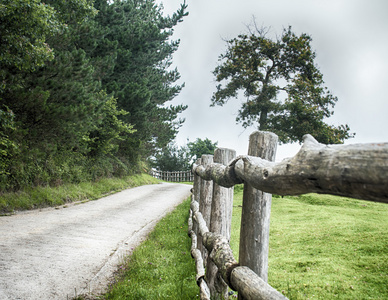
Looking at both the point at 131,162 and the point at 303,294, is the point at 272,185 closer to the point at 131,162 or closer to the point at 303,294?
the point at 303,294

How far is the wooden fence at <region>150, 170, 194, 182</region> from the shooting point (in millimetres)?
34406

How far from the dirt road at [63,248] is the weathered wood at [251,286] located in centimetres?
190

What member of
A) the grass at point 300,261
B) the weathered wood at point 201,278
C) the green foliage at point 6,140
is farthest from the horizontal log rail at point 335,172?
the green foliage at point 6,140

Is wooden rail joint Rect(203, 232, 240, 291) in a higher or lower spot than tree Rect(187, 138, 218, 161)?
lower

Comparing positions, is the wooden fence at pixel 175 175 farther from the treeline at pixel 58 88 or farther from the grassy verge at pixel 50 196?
the grassy verge at pixel 50 196

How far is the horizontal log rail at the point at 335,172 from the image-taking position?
79 centimetres

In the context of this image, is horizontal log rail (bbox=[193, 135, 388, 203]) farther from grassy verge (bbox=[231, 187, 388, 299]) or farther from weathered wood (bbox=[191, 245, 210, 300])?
grassy verge (bbox=[231, 187, 388, 299])

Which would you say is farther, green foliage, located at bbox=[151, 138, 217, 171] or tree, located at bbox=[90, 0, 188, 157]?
green foliage, located at bbox=[151, 138, 217, 171]

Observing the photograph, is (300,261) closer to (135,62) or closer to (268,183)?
(268,183)

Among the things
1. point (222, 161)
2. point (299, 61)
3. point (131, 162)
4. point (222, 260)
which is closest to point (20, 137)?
point (222, 161)

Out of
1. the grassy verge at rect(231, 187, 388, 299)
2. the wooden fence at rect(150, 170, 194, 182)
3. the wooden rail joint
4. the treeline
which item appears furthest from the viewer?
the wooden fence at rect(150, 170, 194, 182)

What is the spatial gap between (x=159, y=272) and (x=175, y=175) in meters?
32.2

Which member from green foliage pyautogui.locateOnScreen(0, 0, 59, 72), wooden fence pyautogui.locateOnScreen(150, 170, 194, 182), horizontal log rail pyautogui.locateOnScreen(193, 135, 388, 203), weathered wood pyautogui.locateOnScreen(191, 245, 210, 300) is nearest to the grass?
weathered wood pyautogui.locateOnScreen(191, 245, 210, 300)

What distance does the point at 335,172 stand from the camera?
2.90 feet
